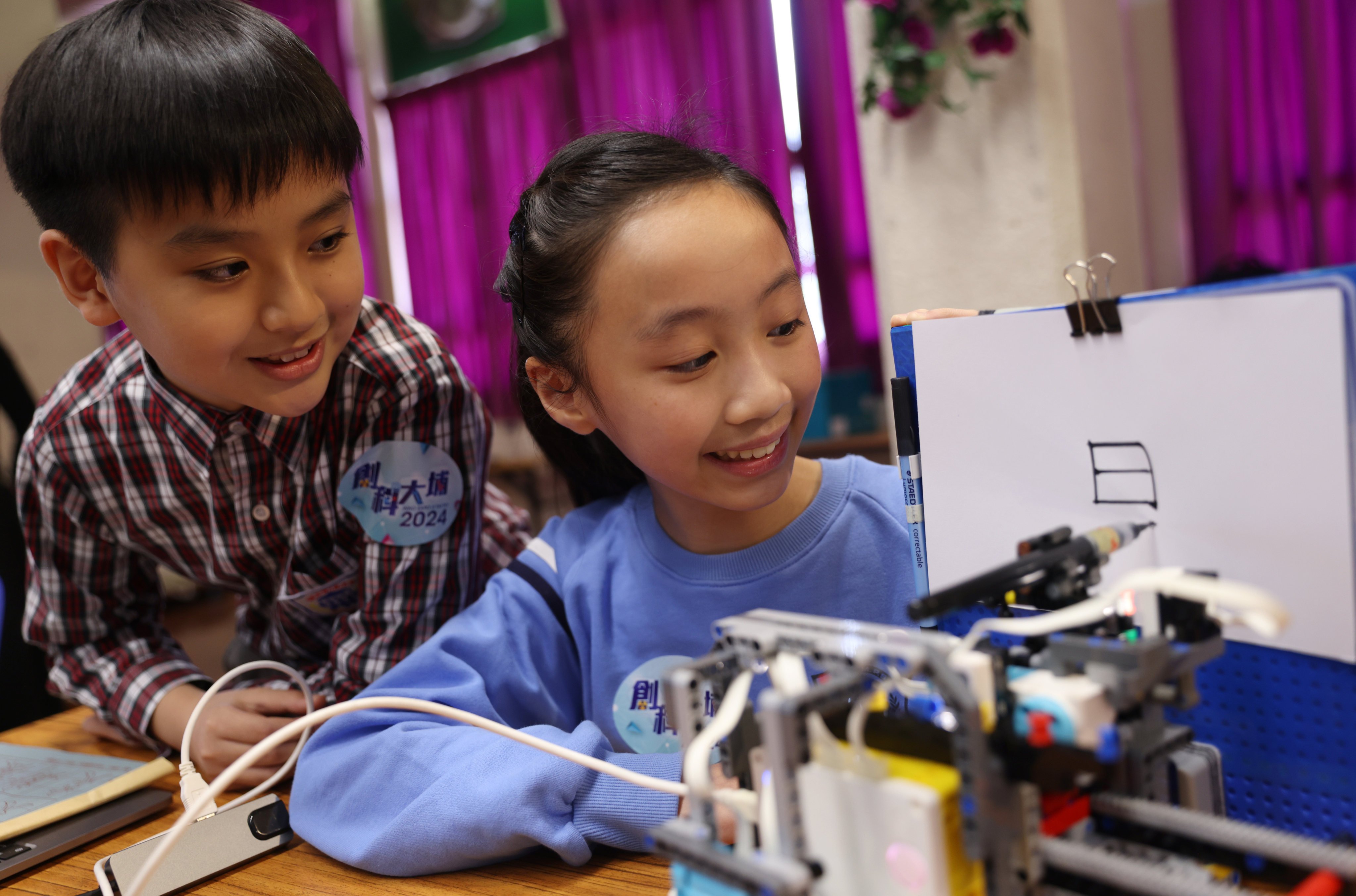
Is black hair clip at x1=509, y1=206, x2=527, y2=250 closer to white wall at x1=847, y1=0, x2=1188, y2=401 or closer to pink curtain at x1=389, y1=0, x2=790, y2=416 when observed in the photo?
white wall at x1=847, y1=0, x2=1188, y2=401

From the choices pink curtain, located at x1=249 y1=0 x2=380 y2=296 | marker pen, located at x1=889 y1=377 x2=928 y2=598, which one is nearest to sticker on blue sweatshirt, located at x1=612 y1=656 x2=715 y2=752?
marker pen, located at x1=889 y1=377 x2=928 y2=598

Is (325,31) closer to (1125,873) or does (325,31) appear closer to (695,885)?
(695,885)

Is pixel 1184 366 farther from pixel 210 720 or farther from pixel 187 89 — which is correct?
pixel 210 720

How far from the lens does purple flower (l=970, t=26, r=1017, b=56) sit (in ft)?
8.02

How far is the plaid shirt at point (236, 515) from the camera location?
1.12 m

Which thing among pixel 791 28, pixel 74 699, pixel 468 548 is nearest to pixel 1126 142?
pixel 791 28

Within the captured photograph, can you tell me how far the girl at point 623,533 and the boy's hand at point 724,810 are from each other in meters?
0.10

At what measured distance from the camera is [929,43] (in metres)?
2.57

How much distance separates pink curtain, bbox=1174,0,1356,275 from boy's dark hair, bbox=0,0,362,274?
317 cm

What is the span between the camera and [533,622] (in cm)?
99

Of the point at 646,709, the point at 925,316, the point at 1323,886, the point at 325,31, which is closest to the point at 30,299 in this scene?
the point at 325,31

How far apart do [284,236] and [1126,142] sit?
8.80 feet

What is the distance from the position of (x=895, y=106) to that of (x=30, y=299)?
3122 mm

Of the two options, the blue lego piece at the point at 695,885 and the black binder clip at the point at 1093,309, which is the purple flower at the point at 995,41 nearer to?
the black binder clip at the point at 1093,309
